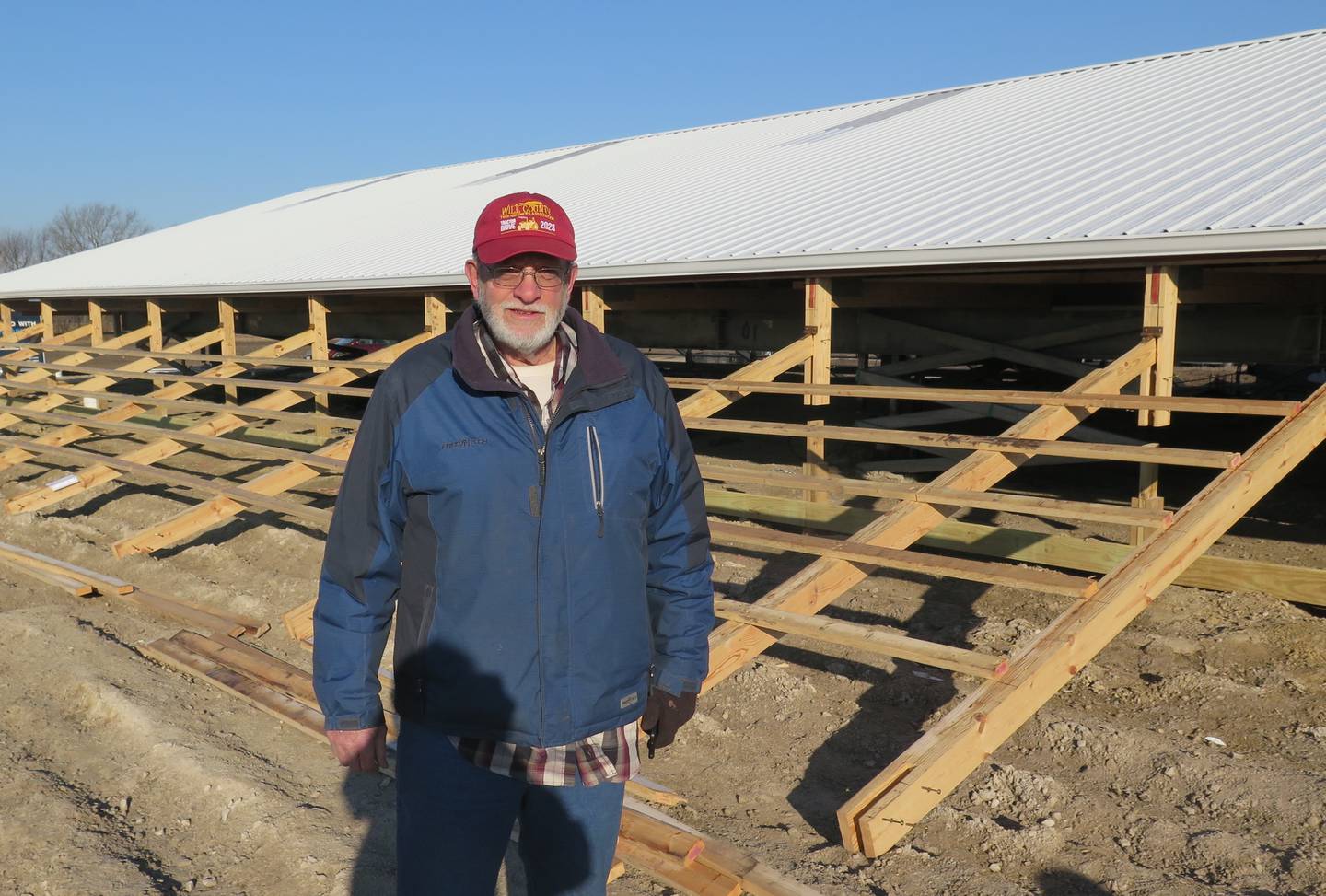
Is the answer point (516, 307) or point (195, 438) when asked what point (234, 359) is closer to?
point (195, 438)

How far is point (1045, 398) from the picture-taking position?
5.75m

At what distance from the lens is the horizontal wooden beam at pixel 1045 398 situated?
5094 mm

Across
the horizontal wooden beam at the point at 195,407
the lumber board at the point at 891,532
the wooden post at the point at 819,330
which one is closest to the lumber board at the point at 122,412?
the horizontal wooden beam at the point at 195,407

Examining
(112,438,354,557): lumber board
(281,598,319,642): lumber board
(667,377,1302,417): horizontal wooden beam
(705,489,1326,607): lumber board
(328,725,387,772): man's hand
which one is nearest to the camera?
(328,725,387,772): man's hand

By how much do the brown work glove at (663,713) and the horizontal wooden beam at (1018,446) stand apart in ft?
10.8

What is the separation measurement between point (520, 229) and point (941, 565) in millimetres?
3052

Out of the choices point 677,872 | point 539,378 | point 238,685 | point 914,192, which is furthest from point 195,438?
point 539,378

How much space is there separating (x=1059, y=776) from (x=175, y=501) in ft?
27.0

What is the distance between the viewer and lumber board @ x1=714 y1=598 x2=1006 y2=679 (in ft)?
12.9

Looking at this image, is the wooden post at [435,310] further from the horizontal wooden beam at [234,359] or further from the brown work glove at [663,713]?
the brown work glove at [663,713]

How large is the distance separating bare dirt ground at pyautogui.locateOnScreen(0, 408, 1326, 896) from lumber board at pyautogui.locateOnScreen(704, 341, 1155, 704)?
1.75 feet

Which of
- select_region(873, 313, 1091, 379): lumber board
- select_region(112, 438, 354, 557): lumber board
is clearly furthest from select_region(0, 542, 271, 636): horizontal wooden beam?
select_region(873, 313, 1091, 379): lumber board

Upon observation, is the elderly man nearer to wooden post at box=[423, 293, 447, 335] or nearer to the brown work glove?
the brown work glove

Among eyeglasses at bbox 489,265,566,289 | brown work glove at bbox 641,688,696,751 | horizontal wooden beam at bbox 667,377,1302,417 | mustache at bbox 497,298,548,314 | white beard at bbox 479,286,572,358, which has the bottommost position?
brown work glove at bbox 641,688,696,751
